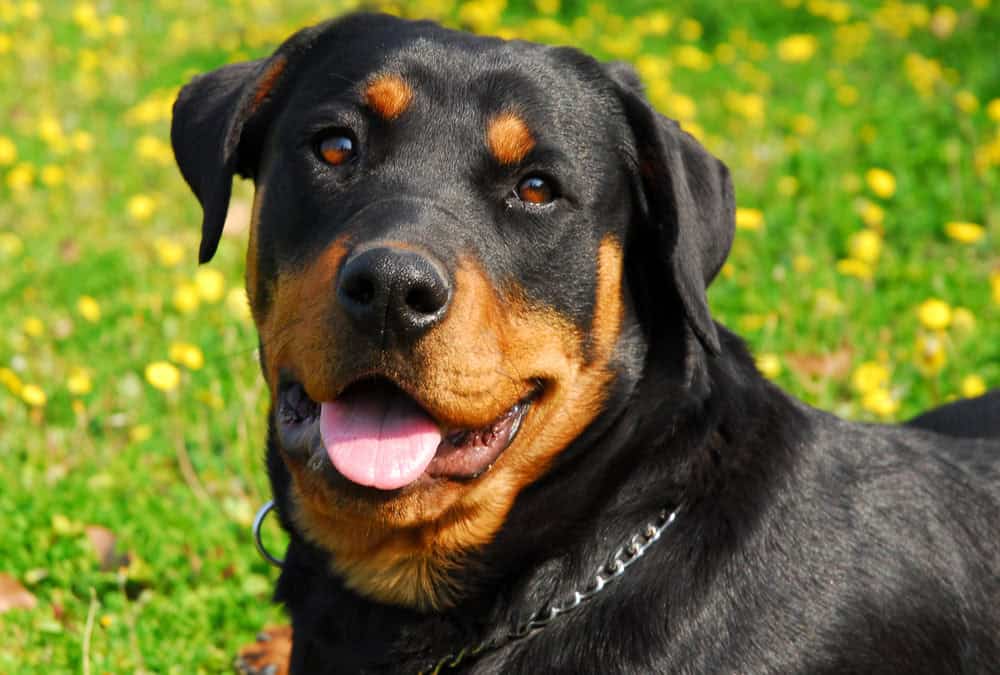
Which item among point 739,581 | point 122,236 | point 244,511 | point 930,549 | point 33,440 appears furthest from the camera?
point 122,236

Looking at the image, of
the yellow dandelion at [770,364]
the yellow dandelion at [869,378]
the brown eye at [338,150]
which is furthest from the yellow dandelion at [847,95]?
the brown eye at [338,150]

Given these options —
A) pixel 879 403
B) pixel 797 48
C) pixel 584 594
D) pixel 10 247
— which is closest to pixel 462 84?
pixel 584 594

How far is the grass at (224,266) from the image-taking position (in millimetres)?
4133

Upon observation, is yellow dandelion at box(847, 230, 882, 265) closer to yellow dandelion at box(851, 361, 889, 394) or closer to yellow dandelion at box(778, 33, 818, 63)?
yellow dandelion at box(851, 361, 889, 394)

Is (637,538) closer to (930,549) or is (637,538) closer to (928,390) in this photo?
(930,549)

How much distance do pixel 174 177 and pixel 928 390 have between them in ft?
14.7

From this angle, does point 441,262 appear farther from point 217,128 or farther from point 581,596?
point 217,128

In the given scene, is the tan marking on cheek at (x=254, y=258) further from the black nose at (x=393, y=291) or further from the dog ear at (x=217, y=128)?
the black nose at (x=393, y=291)

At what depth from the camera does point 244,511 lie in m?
4.43

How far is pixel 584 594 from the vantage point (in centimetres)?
290

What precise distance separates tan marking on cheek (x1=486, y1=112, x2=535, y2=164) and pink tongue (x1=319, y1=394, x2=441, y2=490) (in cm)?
64

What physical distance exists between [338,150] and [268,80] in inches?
15.1

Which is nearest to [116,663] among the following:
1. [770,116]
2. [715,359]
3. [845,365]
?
[715,359]

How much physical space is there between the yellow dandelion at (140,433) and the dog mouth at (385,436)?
194 cm
